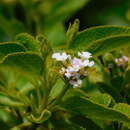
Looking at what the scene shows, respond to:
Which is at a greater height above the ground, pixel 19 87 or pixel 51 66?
pixel 51 66

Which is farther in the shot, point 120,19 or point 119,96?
point 120,19

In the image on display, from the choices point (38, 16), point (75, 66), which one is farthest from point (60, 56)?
point (38, 16)

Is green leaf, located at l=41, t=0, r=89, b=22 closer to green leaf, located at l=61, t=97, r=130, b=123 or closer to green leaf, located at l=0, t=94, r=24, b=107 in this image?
green leaf, located at l=0, t=94, r=24, b=107

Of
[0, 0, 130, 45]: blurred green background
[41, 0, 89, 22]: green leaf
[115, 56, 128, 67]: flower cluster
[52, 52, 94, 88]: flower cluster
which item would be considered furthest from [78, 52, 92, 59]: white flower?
[41, 0, 89, 22]: green leaf

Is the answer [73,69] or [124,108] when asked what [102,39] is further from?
[124,108]

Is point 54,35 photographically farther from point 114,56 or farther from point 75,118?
point 75,118

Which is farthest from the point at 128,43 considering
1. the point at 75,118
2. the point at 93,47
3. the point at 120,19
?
the point at 120,19
